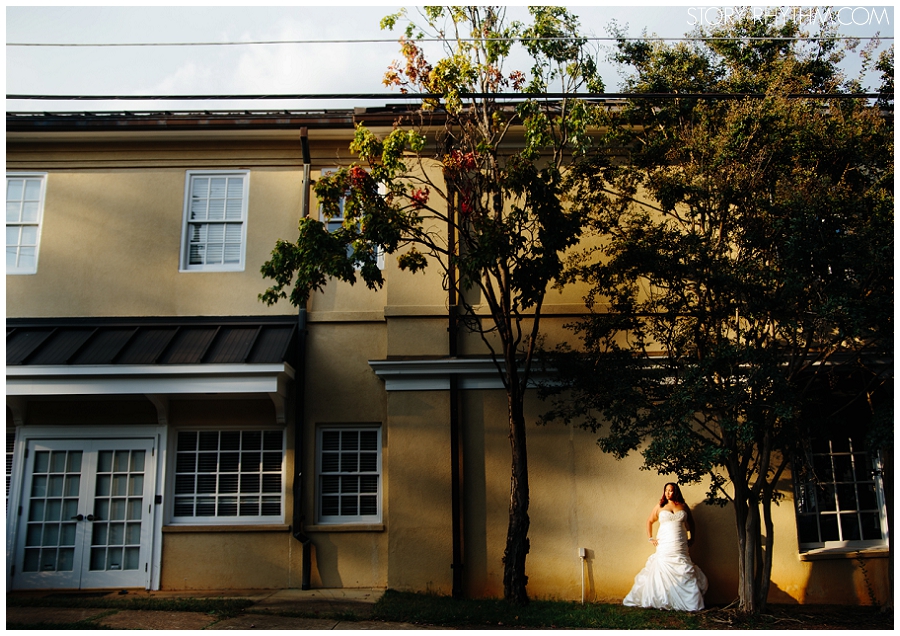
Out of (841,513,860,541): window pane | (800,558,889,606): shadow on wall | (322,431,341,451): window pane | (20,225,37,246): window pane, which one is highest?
(20,225,37,246): window pane

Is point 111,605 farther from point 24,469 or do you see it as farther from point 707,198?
point 707,198

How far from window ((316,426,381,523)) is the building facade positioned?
0.03 metres

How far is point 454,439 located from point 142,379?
4.59 m

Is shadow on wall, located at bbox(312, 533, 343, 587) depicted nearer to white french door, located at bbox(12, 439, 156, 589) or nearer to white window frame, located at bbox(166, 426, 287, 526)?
white window frame, located at bbox(166, 426, 287, 526)

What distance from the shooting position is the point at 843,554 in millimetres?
10031

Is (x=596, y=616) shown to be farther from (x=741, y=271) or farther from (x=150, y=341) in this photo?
(x=150, y=341)

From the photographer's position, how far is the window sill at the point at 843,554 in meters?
10.0

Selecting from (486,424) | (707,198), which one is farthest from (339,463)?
(707,198)

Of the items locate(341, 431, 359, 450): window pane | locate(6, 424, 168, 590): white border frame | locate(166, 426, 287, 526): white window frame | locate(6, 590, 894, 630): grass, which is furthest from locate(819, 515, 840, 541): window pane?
locate(6, 424, 168, 590): white border frame

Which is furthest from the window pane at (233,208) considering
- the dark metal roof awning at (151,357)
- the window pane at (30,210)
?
the window pane at (30,210)

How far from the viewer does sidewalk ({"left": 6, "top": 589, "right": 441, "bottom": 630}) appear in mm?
8297

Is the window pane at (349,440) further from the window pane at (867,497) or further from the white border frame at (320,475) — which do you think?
the window pane at (867,497)

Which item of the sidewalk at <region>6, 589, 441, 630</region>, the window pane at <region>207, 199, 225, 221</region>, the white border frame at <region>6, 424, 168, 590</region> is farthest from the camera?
the window pane at <region>207, 199, 225, 221</region>

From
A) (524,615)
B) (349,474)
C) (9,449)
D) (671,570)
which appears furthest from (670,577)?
(9,449)
